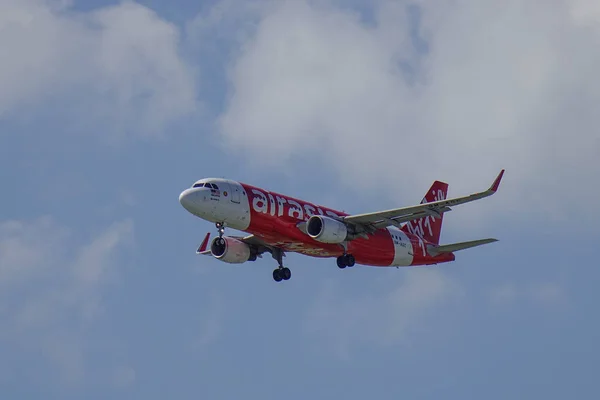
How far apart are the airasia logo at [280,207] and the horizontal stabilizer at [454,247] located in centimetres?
924

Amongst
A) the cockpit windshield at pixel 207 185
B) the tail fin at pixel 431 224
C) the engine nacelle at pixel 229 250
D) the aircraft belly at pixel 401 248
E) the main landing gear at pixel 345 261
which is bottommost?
the main landing gear at pixel 345 261

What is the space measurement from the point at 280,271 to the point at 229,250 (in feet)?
11.6

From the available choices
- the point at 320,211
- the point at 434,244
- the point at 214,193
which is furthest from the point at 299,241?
the point at 434,244

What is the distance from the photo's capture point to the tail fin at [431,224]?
8175 cm

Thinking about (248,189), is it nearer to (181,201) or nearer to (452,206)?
(181,201)

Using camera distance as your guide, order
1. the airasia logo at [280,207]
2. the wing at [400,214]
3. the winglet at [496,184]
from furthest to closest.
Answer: the airasia logo at [280,207] → the wing at [400,214] → the winglet at [496,184]

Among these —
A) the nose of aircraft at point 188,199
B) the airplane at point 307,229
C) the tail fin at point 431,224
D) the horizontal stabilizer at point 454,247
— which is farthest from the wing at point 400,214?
the nose of aircraft at point 188,199

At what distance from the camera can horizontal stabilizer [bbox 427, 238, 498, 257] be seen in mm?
73062

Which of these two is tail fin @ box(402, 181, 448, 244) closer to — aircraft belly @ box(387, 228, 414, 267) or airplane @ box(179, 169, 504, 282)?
airplane @ box(179, 169, 504, 282)

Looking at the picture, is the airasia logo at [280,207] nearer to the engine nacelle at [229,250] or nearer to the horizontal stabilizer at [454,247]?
the engine nacelle at [229,250]

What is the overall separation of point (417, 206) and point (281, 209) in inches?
317

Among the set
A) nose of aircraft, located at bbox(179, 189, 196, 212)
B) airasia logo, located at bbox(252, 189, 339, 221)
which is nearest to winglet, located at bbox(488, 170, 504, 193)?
airasia logo, located at bbox(252, 189, 339, 221)

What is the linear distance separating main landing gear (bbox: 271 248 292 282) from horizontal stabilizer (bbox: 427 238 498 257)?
10042 mm

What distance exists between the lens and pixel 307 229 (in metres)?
70.7
